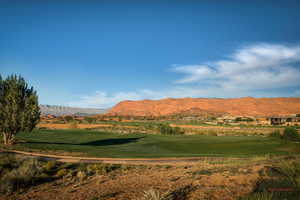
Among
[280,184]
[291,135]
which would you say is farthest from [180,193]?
[291,135]

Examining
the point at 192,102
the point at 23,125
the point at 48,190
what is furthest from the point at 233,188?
the point at 192,102

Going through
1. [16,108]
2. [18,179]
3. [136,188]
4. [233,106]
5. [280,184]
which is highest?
[233,106]

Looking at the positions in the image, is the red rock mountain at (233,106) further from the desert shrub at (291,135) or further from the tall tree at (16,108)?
the tall tree at (16,108)

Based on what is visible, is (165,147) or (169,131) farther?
(169,131)

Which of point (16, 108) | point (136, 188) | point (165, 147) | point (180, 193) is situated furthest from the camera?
point (165, 147)

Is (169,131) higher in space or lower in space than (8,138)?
lower

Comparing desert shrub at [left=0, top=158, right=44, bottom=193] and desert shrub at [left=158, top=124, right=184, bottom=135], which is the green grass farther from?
desert shrub at [left=158, top=124, right=184, bottom=135]

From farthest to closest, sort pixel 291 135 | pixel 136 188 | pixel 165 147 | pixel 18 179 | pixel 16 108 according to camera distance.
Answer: pixel 291 135, pixel 165 147, pixel 16 108, pixel 18 179, pixel 136 188

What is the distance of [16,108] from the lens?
27922 mm

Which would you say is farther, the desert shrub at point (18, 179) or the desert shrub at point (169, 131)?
the desert shrub at point (169, 131)

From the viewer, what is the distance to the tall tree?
27641mm

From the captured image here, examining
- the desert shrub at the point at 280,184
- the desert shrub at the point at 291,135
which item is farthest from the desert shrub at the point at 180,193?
the desert shrub at the point at 291,135

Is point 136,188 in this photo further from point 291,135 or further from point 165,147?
point 291,135

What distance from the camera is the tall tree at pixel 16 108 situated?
90.7ft
